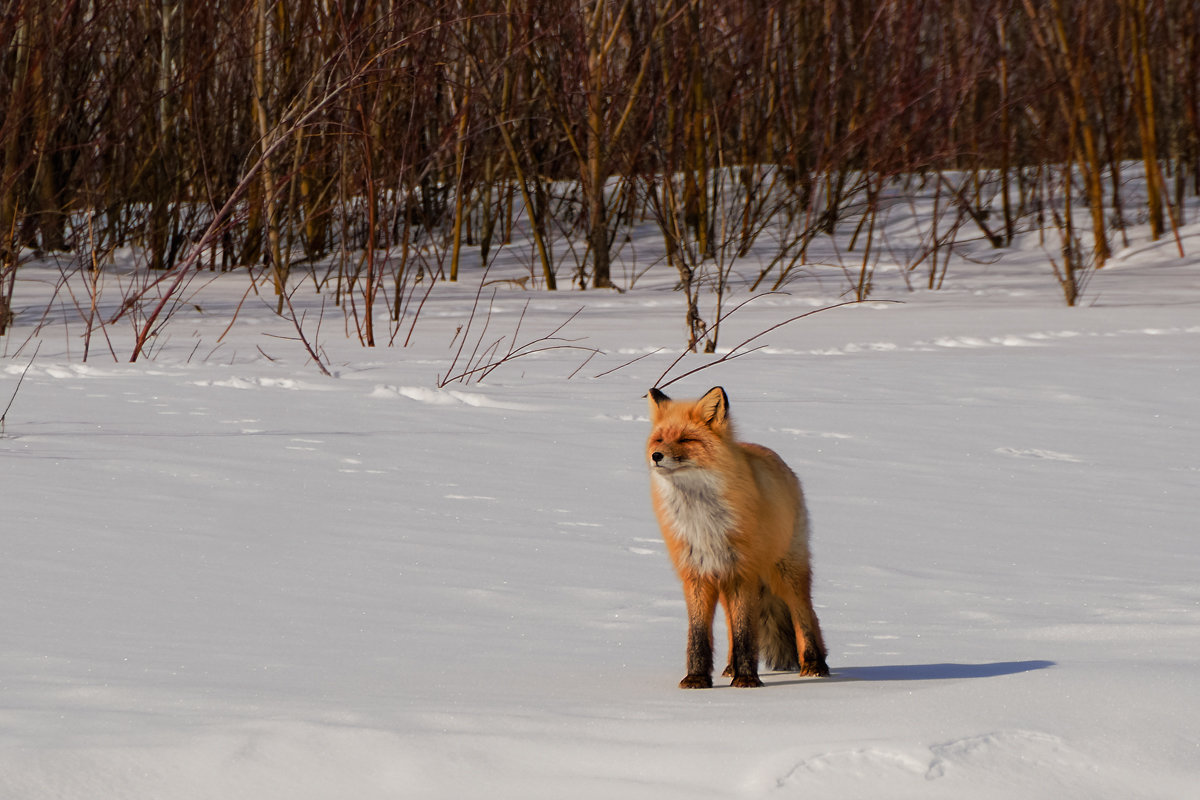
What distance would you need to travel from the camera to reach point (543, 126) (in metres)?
13.5

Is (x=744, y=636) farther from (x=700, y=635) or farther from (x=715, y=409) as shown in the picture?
(x=715, y=409)

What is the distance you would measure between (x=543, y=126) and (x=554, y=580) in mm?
10796

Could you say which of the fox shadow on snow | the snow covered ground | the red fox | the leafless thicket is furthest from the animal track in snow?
the leafless thicket

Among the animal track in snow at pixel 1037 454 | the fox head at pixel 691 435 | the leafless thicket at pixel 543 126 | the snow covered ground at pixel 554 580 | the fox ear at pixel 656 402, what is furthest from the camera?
the leafless thicket at pixel 543 126

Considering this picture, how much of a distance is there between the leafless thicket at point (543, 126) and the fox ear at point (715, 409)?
663 cm

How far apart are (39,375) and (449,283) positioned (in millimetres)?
6044

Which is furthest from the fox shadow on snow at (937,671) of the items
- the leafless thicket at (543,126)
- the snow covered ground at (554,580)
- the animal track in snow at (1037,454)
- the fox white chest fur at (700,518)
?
the leafless thicket at (543,126)

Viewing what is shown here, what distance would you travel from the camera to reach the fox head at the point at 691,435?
7.32ft

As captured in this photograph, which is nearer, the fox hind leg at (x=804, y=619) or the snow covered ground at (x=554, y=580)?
the snow covered ground at (x=554, y=580)

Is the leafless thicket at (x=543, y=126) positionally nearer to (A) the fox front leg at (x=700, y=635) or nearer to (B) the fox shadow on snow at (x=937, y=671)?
(B) the fox shadow on snow at (x=937, y=671)

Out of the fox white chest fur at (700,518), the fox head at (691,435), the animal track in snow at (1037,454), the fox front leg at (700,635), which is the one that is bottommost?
the animal track in snow at (1037,454)

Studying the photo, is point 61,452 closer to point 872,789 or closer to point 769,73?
point 872,789

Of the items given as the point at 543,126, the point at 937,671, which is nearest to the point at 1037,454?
the point at 937,671

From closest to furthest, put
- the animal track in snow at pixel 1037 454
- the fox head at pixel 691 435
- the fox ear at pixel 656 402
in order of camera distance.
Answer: the fox head at pixel 691 435 → the fox ear at pixel 656 402 → the animal track in snow at pixel 1037 454
